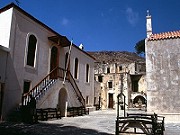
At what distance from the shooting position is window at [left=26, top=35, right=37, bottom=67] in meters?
15.2

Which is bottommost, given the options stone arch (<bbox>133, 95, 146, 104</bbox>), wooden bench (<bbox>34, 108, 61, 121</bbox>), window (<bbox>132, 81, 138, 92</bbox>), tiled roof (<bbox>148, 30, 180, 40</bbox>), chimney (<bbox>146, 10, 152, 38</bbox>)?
wooden bench (<bbox>34, 108, 61, 121</bbox>)

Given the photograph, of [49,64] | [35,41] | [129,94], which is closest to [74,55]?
[49,64]

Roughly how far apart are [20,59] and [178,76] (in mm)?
11183

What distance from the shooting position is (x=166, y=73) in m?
14.2

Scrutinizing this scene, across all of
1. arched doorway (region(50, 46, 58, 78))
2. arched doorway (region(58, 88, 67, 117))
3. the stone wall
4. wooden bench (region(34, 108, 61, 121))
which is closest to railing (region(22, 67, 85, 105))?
arched doorway (region(50, 46, 58, 78))

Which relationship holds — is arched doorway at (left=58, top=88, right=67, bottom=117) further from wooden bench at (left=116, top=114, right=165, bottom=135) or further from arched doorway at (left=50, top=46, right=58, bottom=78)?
wooden bench at (left=116, top=114, right=165, bottom=135)

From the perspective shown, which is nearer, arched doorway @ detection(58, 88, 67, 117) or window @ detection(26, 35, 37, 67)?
window @ detection(26, 35, 37, 67)

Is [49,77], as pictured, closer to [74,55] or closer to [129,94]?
[74,55]

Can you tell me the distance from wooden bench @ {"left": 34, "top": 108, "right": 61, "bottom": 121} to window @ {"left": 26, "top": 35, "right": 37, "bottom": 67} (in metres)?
3.82

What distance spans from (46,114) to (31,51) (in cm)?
512

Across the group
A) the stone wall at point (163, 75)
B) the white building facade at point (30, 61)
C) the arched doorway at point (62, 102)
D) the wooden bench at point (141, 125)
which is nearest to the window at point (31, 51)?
the white building facade at point (30, 61)

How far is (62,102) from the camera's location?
57.7 ft

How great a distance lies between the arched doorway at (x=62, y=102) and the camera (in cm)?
1734

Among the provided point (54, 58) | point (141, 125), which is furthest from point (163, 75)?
point (54, 58)
